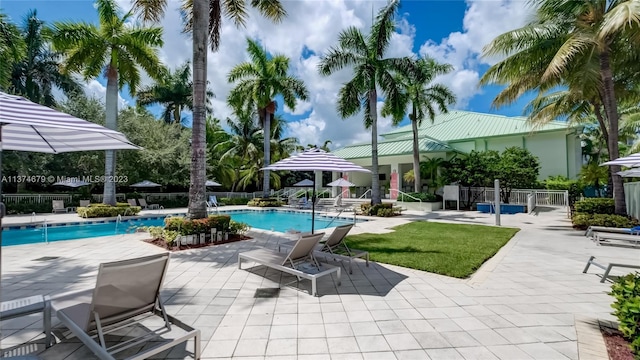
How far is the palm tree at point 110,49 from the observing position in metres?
14.5

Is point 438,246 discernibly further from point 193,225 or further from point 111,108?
point 111,108

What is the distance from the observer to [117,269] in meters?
2.89

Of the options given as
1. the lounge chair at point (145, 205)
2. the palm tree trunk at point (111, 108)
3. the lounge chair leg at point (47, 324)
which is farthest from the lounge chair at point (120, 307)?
the lounge chair at point (145, 205)

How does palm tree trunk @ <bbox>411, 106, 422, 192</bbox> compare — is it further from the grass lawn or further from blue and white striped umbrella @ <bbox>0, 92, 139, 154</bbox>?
blue and white striped umbrella @ <bbox>0, 92, 139, 154</bbox>

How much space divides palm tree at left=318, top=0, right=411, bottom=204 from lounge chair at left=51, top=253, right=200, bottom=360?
44.9 feet

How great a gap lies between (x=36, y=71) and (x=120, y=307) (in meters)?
33.5

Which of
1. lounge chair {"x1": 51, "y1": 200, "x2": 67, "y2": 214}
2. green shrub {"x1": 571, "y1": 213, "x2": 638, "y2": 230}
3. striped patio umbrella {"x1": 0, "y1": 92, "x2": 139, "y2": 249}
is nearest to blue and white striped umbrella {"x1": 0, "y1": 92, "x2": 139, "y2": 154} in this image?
striped patio umbrella {"x1": 0, "y1": 92, "x2": 139, "y2": 249}

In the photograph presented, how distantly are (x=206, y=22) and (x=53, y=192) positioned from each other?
65.5 feet

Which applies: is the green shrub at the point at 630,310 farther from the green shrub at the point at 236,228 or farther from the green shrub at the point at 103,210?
the green shrub at the point at 103,210

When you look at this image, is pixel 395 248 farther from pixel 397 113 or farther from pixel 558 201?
pixel 558 201

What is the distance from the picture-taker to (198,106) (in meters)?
9.49

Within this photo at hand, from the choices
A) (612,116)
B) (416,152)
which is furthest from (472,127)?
(612,116)

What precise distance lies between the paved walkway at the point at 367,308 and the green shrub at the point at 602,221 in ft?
14.4

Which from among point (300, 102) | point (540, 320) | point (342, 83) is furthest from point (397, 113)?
point (540, 320)
